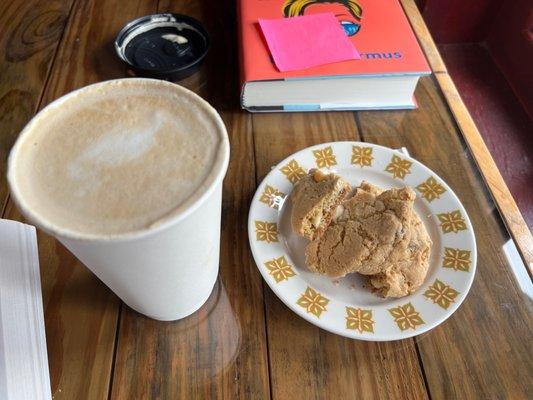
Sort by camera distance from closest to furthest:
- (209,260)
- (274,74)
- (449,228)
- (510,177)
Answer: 1. (209,260)
2. (449,228)
3. (274,74)
4. (510,177)

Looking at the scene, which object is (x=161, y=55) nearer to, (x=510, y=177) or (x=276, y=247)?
(x=276, y=247)

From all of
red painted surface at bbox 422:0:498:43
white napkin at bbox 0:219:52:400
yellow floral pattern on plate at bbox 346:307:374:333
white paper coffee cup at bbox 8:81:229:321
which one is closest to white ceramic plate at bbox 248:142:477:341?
yellow floral pattern on plate at bbox 346:307:374:333

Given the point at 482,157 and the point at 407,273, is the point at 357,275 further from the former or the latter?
the point at 482,157

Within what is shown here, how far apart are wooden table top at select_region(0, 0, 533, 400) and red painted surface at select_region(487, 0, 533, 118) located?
0.86 m

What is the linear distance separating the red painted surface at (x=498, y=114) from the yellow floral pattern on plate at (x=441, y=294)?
0.78 metres

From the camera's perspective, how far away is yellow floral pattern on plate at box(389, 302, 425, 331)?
0.50 metres

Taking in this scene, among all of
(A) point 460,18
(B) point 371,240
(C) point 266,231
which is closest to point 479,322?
(B) point 371,240

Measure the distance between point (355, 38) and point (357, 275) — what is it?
43cm

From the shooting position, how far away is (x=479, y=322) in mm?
543

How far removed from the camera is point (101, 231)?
0.33 metres

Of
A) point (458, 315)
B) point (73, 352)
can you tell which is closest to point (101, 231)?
point (73, 352)

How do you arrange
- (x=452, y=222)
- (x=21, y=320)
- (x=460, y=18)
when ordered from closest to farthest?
1. (x=21, y=320)
2. (x=452, y=222)
3. (x=460, y=18)

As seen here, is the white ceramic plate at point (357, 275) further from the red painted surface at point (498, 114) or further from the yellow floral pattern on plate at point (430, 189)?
the red painted surface at point (498, 114)

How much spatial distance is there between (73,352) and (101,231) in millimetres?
248
